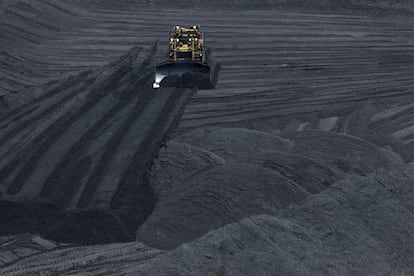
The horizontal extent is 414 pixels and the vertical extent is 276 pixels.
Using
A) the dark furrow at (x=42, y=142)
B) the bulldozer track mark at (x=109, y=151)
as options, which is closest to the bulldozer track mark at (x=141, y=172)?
the bulldozer track mark at (x=109, y=151)

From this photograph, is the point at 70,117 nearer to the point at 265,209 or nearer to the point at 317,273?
the point at 265,209

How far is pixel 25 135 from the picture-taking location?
1491cm

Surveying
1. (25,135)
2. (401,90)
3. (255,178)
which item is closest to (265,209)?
(255,178)

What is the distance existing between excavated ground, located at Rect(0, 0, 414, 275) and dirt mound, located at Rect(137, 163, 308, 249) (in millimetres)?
31

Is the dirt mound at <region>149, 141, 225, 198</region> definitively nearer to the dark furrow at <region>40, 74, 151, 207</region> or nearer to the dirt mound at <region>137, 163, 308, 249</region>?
the dirt mound at <region>137, 163, 308, 249</region>

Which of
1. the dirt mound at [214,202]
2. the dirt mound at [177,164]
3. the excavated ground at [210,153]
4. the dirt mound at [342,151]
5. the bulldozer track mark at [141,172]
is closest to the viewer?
the excavated ground at [210,153]

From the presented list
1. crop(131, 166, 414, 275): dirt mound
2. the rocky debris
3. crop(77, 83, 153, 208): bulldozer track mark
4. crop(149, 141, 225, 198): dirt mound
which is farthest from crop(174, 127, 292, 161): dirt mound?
the rocky debris

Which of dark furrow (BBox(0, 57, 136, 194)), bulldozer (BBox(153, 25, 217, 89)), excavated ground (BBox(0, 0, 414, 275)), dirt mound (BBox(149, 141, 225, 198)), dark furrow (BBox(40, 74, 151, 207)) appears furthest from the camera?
bulldozer (BBox(153, 25, 217, 89))

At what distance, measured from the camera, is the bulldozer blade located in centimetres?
1797

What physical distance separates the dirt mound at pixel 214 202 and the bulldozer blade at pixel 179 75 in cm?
654

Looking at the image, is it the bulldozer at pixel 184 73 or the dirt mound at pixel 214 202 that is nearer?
the dirt mound at pixel 214 202

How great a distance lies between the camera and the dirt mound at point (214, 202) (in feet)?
34.1

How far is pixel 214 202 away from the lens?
10.9m

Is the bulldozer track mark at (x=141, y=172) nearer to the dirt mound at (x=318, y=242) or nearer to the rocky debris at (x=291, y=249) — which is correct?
the rocky debris at (x=291, y=249)
